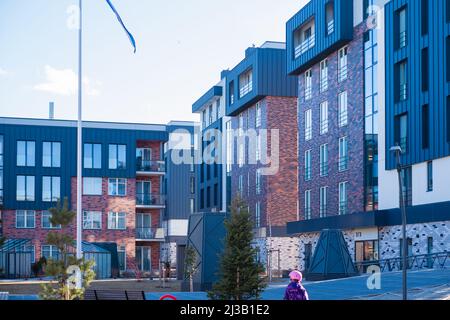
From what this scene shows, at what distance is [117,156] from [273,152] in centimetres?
1494

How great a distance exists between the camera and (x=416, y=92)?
124ft

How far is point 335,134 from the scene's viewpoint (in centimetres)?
4753

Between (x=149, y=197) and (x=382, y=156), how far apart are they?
30.5 metres

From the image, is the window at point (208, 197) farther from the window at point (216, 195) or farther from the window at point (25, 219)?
the window at point (25, 219)

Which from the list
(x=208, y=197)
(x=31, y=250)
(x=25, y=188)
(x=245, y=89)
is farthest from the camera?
(x=208, y=197)

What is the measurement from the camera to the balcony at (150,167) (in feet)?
217

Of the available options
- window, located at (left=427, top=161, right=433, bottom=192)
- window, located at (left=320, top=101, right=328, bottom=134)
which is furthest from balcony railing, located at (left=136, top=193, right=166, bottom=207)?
window, located at (left=427, top=161, right=433, bottom=192)

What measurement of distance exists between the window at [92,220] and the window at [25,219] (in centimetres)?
428

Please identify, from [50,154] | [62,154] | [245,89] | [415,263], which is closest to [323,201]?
[415,263]

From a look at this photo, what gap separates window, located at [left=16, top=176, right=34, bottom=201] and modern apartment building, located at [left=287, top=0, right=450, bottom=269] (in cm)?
2334

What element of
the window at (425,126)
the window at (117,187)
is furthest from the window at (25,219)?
the window at (425,126)

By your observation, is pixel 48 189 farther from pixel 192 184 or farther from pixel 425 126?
pixel 425 126
